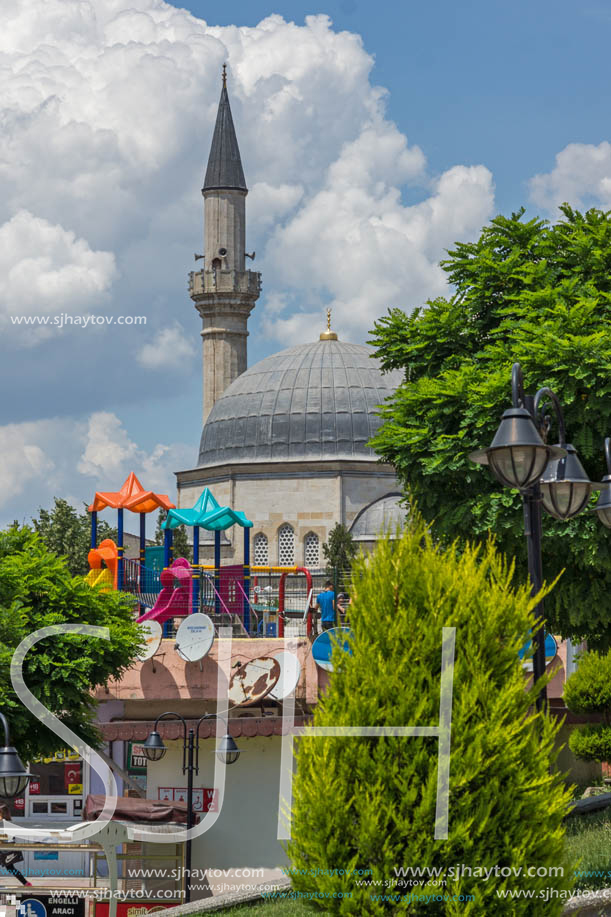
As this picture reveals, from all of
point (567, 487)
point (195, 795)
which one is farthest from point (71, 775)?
point (567, 487)

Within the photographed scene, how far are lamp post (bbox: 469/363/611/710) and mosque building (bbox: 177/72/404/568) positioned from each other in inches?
1769

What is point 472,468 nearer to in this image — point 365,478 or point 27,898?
point 27,898

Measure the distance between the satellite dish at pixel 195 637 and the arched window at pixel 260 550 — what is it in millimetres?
A: 35719

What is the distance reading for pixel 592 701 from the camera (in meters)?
19.7

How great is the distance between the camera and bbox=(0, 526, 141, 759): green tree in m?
15.9

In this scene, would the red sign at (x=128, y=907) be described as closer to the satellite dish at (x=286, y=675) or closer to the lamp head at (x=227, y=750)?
the lamp head at (x=227, y=750)

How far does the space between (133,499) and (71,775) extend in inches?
280

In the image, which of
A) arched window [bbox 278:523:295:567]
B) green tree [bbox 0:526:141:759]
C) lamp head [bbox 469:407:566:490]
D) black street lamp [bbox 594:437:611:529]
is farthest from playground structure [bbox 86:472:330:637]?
arched window [bbox 278:523:295:567]

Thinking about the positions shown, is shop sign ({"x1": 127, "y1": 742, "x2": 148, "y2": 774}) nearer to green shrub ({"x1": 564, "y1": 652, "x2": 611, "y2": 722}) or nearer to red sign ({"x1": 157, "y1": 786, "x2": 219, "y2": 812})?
red sign ({"x1": 157, "y1": 786, "x2": 219, "y2": 812})

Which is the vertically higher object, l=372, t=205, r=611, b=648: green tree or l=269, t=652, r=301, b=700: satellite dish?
l=372, t=205, r=611, b=648: green tree

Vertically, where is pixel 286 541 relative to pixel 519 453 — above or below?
below

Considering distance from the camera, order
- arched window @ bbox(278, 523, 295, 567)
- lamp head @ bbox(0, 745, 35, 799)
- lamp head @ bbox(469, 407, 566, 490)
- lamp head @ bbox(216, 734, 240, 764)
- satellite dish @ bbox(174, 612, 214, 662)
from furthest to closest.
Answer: arched window @ bbox(278, 523, 295, 567), satellite dish @ bbox(174, 612, 214, 662), lamp head @ bbox(216, 734, 240, 764), lamp head @ bbox(0, 745, 35, 799), lamp head @ bbox(469, 407, 566, 490)

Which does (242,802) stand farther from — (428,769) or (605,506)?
(428,769)

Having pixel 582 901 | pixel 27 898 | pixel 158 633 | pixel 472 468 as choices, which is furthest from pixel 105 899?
pixel 582 901
